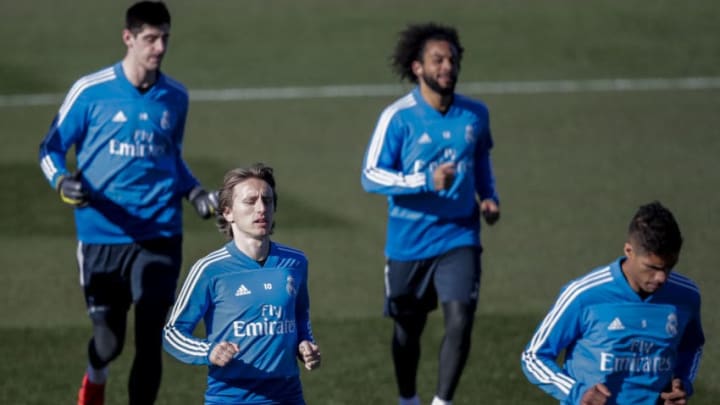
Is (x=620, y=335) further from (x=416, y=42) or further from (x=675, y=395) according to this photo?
(x=416, y=42)

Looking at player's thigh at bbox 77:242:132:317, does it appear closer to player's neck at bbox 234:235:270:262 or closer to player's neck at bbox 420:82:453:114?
player's neck at bbox 234:235:270:262

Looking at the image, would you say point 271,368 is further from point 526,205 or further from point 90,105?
point 526,205

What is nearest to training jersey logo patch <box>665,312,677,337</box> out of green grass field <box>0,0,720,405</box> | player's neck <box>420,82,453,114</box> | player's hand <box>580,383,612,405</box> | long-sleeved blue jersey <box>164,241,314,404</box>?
player's hand <box>580,383,612,405</box>

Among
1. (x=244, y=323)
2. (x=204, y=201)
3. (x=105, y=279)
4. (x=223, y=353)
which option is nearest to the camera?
(x=223, y=353)

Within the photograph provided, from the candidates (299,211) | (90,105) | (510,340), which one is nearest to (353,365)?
(510,340)

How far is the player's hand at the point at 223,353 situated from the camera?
20.8 feet

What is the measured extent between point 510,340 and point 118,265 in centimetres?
374

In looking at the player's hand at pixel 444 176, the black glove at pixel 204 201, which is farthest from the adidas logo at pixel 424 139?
the black glove at pixel 204 201

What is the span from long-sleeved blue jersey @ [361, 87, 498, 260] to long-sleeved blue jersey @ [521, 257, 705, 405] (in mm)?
2446

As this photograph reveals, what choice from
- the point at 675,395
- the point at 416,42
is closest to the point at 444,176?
the point at 416,42

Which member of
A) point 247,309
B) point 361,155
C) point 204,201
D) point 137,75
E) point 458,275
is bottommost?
point 361,155

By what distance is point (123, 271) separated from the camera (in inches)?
349

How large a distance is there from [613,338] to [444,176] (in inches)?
86.9

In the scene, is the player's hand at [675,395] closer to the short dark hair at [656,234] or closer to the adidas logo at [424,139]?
the short dark hair at [656,234]
